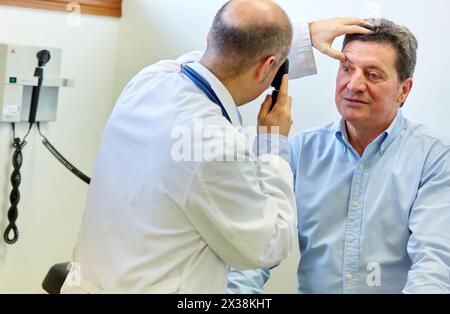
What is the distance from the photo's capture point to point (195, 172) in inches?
50.6

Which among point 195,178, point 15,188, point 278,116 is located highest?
point 278,116

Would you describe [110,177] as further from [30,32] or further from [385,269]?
[30,32]

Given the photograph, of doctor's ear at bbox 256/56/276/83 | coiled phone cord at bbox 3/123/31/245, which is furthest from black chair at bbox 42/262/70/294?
doctor's ear at bbox 256/56/276/83

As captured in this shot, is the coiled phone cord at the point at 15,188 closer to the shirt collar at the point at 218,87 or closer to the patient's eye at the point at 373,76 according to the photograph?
the shirt collar at the point at 218,87

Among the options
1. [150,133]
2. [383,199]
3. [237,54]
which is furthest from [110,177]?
[383,199]

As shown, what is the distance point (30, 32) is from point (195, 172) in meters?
1.16

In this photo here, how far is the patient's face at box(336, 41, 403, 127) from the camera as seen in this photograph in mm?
1673

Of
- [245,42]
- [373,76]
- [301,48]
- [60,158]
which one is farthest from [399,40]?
[60,158]

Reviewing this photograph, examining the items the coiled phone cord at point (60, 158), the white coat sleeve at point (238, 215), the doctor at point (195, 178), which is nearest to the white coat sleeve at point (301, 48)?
the doctor at point (195, 178)

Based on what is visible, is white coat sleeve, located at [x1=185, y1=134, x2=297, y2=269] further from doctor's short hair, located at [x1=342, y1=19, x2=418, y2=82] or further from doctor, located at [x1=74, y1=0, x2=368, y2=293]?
doctor's short hair, located at [x1=342, y1=19, x2=418, y2=82]

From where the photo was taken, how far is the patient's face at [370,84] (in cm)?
167

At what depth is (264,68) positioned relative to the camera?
142cm

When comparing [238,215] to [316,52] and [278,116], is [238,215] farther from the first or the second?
[316,52]

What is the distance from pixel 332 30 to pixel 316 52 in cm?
31
